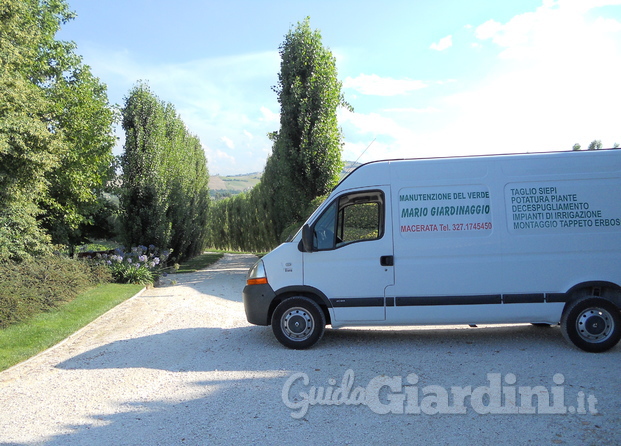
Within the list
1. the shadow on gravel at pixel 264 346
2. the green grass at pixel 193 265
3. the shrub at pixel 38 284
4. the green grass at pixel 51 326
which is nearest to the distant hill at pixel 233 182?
the green grass at pixel 193 265

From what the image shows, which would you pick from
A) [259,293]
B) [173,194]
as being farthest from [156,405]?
[173,194]

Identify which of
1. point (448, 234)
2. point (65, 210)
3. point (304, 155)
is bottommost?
point (448, 234)

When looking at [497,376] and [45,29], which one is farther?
[45,29]

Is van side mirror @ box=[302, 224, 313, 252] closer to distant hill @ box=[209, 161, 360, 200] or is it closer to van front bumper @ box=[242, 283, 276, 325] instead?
van front bumper @ box=[242, 283, 276, 325]

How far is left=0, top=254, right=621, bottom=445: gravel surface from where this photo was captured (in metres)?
4.61

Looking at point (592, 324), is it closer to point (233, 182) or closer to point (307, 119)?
point (307, 119)

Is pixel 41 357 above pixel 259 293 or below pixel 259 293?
below

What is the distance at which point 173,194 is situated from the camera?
2381 cm

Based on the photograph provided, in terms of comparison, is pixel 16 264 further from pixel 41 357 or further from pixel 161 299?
pixel 41 357

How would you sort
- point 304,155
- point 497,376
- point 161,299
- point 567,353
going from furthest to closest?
point 304,155, point 161,299, point 567,353, point 497,376

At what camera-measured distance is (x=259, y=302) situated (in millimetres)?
7625

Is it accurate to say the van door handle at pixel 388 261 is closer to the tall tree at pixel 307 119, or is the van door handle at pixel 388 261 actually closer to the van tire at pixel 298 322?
the van tire at pixel 298 322

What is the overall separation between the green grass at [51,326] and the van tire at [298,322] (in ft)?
13.3

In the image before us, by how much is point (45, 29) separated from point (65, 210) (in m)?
8.41
